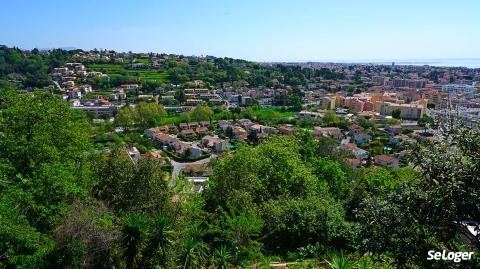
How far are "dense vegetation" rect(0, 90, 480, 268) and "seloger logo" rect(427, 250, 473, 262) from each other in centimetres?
11

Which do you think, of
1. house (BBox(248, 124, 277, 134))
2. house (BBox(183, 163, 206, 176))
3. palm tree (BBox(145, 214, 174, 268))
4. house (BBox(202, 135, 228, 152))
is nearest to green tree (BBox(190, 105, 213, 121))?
house (BBox(248, 124, 277, 134))

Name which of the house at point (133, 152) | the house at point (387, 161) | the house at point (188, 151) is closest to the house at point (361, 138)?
the house at point (387, 161)

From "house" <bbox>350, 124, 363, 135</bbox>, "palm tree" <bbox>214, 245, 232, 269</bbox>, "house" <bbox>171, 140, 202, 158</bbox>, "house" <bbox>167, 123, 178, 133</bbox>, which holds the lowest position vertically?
"house" <bbox>171, 140, 202, 158</bbox>

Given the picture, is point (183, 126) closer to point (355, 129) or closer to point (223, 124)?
point (223, 124)

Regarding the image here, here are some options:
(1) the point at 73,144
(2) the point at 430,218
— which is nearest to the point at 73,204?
(1) the point at 73,144

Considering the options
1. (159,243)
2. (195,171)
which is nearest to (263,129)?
(195,171)

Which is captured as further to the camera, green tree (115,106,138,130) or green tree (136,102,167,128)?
green tree (136,102,167,128)

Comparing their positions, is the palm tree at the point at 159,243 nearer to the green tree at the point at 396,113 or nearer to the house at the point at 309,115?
the house at the point at 309,115

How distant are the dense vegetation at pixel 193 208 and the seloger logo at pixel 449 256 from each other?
0.11m

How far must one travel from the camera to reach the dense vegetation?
5.07 m

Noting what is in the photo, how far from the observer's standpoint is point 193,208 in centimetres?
994

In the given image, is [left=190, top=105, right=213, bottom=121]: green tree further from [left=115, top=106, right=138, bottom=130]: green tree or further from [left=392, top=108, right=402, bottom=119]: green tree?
[left=392, top=108, right=402, bottom=119]: green tree

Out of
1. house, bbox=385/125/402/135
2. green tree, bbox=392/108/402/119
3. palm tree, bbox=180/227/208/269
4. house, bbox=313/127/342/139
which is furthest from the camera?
green tree, bbox=392/108/402/119

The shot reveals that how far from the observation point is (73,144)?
1055cm
